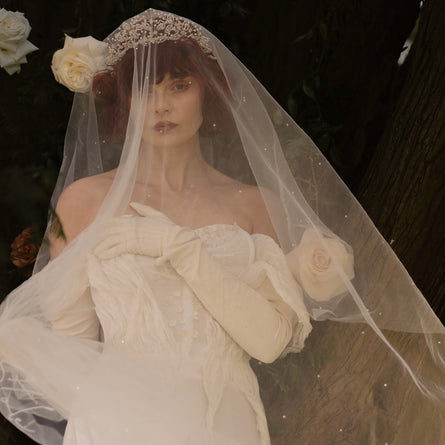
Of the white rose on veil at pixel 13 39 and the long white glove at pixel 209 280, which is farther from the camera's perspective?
the white rose on veil at pixel 13 39

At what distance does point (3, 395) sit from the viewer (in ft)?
5.32

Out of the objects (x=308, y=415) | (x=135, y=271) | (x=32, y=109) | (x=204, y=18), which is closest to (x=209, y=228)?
(x=135, y=271)

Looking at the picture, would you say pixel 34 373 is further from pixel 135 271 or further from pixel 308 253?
pixel 308 253

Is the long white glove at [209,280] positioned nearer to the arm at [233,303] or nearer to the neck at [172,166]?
the arm at [233,303]

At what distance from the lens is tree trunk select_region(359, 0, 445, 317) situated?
6.64 ft

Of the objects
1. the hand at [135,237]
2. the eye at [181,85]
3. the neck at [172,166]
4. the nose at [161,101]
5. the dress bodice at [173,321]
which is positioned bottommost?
the dress bodice at [173,321]

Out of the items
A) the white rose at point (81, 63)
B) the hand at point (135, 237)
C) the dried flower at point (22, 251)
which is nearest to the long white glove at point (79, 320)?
the hand at point (135, 237)

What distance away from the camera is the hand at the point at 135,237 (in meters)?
1.74

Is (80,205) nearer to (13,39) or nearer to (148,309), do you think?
(148,309)

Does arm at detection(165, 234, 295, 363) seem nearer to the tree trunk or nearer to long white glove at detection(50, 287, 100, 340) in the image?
long white glove at detection(50, 287, 100, 340)

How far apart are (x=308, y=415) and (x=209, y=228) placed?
48cm

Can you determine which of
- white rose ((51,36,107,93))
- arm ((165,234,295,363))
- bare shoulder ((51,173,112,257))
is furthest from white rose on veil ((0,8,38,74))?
arm ((165,234,295,363))

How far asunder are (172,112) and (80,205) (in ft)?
0.98

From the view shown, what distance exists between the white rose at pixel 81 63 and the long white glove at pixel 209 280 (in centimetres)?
33
